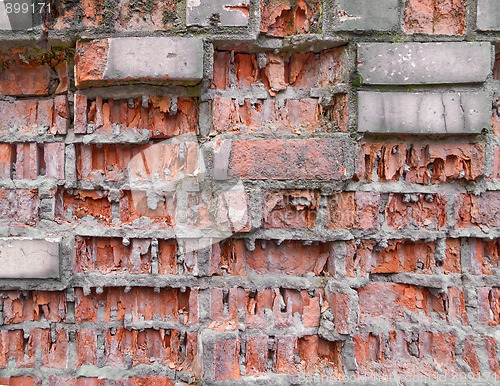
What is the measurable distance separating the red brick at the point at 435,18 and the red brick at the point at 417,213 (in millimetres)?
851

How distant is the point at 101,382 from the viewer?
5.47 feet

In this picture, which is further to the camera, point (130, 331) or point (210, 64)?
point (130, 331)

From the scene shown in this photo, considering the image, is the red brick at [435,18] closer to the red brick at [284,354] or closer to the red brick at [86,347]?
the red brick at [284,354]

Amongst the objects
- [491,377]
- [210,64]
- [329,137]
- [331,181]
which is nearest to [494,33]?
[329,137]


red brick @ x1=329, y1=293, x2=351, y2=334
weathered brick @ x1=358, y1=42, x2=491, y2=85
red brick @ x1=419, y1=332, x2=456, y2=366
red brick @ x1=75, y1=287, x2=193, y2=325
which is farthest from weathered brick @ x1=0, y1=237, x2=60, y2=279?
red brick @ x1=419, y1=332, x2=456, y2=366

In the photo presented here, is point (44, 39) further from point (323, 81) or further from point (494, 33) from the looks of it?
point (494, 33)

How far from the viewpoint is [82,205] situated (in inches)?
A: 68.2

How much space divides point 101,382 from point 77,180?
1.09 metres

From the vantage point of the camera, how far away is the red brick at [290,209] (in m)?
1.62

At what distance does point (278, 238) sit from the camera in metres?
1.65

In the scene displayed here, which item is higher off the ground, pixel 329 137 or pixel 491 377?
pixel 329 137

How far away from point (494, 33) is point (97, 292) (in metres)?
2.45

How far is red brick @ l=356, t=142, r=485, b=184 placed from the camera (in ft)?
5.33

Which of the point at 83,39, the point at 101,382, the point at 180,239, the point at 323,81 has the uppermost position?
the point at 83,39
